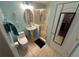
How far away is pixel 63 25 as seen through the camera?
1548mm

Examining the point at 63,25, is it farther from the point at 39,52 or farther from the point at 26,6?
the point at 26,6

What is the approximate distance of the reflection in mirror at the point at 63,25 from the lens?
1353mm

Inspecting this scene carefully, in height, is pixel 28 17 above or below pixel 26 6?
below

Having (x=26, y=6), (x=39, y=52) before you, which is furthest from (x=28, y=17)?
(x=39, y=52)

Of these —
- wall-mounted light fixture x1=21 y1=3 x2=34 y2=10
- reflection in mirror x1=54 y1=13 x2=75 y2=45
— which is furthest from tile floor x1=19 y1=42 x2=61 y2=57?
wall-mounted light fixture x1=21 y1=3 x2=34 y2=10


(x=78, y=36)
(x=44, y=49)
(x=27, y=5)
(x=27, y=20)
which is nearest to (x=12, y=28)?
(x=27, y=20)

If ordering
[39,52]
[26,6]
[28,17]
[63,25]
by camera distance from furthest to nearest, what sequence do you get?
[28,17]
[26,6]
[39,52]
[63,25]

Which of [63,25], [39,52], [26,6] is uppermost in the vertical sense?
[26,6]

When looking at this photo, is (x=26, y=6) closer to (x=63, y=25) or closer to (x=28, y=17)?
(x=28, y=17)

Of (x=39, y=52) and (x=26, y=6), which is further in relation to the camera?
(x=26, y=6)

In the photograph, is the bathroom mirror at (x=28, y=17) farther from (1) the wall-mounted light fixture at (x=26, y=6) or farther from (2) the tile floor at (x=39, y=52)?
(2) the tile floor at (x=39, y=52)

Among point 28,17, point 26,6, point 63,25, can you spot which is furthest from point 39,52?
point 26,6

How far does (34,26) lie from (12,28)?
4.02ft

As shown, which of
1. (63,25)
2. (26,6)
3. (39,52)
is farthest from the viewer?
(26,6)
